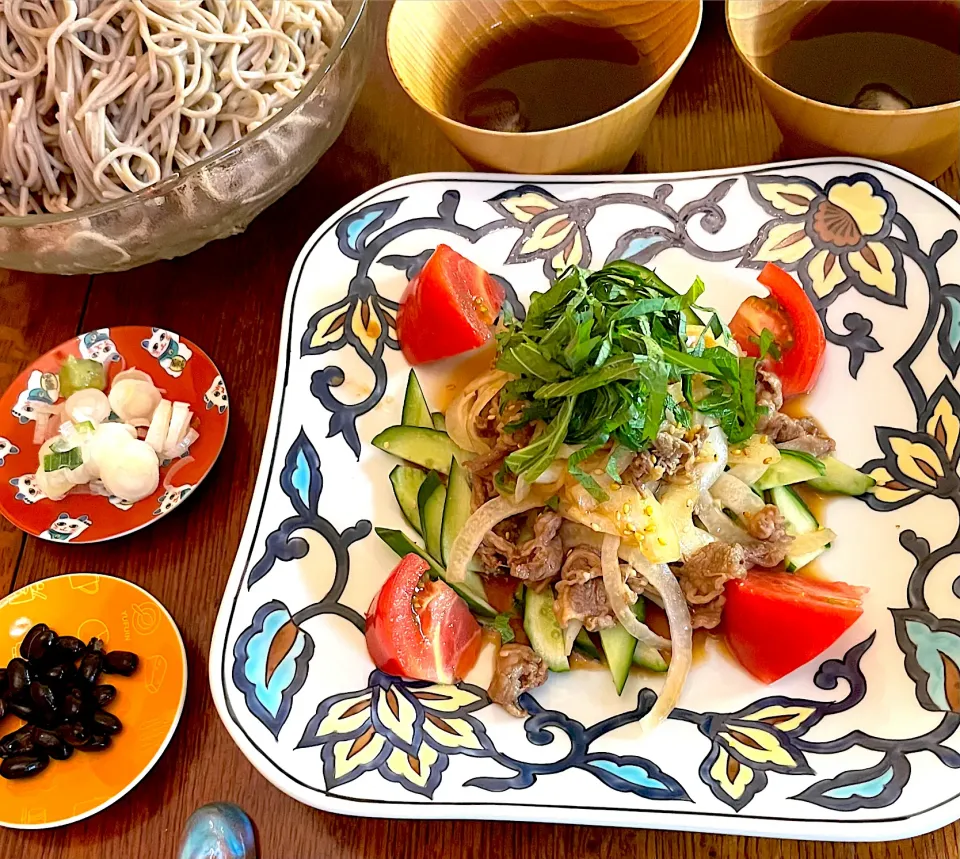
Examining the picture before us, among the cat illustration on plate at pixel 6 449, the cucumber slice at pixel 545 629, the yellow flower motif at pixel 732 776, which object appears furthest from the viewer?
the cat illustration on plate at pixel 6 449

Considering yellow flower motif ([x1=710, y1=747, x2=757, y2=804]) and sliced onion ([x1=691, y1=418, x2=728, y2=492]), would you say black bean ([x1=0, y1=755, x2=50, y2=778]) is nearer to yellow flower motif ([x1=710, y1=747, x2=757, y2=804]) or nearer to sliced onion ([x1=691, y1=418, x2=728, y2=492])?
yellow flower motif ([x1=710, y1=747, x2=757, y2=804])

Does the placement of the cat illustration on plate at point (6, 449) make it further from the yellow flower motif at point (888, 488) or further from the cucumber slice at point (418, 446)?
the yellow flower motif at point (888, 488)

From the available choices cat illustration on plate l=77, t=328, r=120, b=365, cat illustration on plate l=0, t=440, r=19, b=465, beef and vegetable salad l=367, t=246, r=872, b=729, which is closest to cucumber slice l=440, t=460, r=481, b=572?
beef and vegetable salad l=367, t=246, r=872, b=729

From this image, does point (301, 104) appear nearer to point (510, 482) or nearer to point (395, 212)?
point (395, 212)

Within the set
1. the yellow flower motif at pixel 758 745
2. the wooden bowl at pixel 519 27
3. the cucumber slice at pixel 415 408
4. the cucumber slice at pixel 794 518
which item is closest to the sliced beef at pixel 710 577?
the cucumber slice at pixel 794 518

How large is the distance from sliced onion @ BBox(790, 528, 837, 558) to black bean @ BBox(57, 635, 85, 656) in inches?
58.9

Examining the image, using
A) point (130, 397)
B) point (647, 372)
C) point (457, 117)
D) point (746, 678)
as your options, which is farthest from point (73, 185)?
point (746, 678)

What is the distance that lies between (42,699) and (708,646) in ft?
4.36

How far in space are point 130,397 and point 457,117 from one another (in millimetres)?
1108

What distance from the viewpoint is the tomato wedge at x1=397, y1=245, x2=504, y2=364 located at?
1.92 meters

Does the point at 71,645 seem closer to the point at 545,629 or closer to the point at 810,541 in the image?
the point at 545,629

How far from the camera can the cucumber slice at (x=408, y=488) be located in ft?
5.95

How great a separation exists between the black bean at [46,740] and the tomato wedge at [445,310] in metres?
1.08

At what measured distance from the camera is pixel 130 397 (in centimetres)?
208
